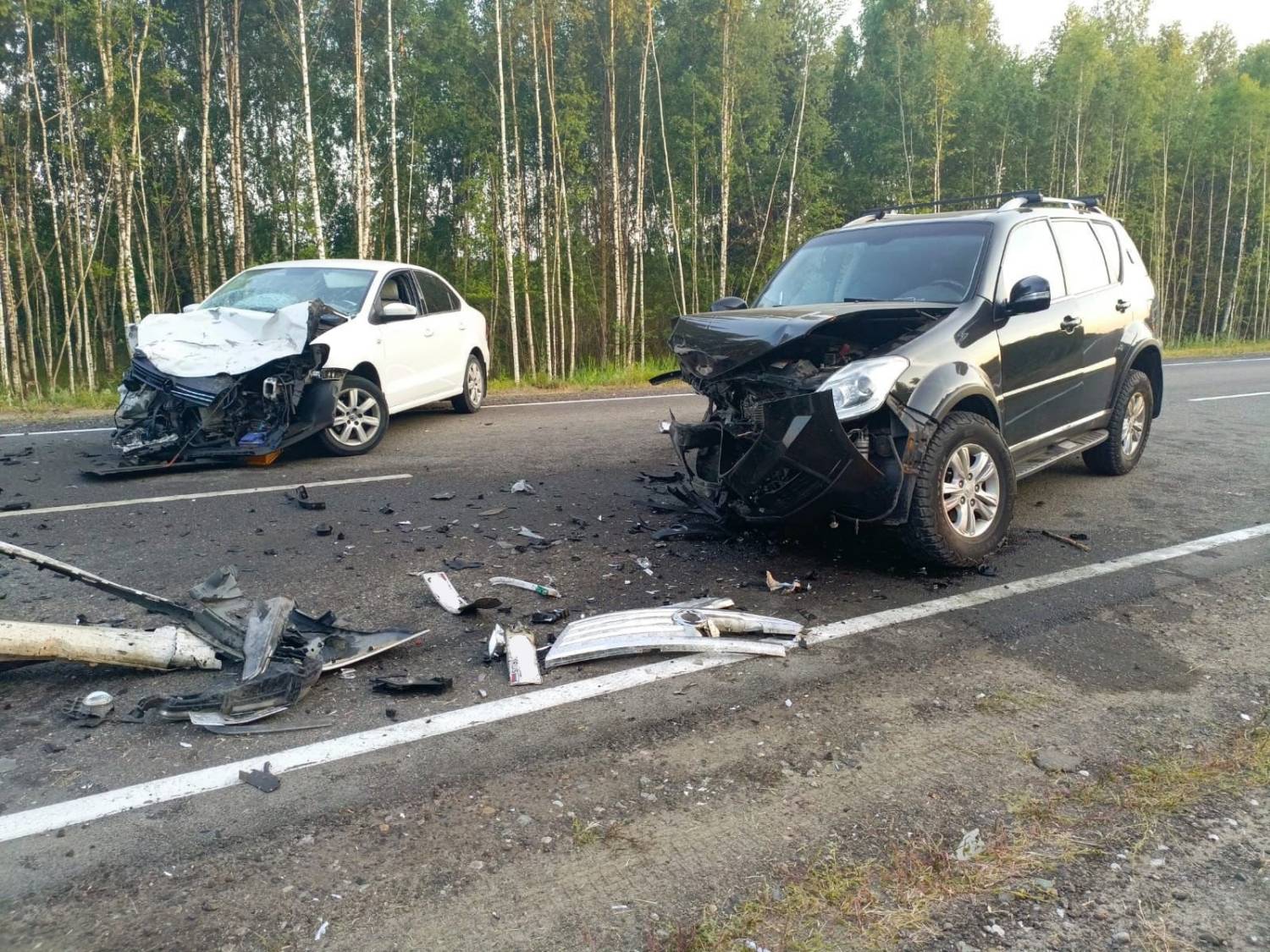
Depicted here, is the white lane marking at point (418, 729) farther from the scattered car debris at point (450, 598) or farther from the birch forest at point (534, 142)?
the birch forest at point (534, 142)

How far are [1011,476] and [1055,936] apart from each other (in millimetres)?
3567

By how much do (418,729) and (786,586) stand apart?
2.31 meters

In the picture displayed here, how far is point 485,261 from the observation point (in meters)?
25.4

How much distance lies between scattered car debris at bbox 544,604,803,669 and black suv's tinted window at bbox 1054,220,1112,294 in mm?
3984

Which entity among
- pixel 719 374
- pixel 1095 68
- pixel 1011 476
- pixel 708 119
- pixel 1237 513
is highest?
pixel 1095 68

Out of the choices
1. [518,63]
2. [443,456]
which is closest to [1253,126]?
[518,63]

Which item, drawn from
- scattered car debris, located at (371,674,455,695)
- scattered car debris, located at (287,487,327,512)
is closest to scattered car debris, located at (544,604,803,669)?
scattered car debris, located at (371,674,455,695)

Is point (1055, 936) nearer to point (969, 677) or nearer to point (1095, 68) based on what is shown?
point (969, 677)

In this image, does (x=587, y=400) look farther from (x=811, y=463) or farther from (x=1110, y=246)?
(x=811, y=463)

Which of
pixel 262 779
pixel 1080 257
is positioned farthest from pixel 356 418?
pixel 1080 257

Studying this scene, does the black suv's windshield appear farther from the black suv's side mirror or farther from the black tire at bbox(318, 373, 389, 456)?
the black tire at bbox(318, 373, 389, 456)

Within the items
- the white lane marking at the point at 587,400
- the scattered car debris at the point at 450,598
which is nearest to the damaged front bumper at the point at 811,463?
the scattered car debris at the point at 450,598

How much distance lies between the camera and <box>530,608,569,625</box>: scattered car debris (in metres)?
4.47

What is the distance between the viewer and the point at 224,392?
7809 mm
